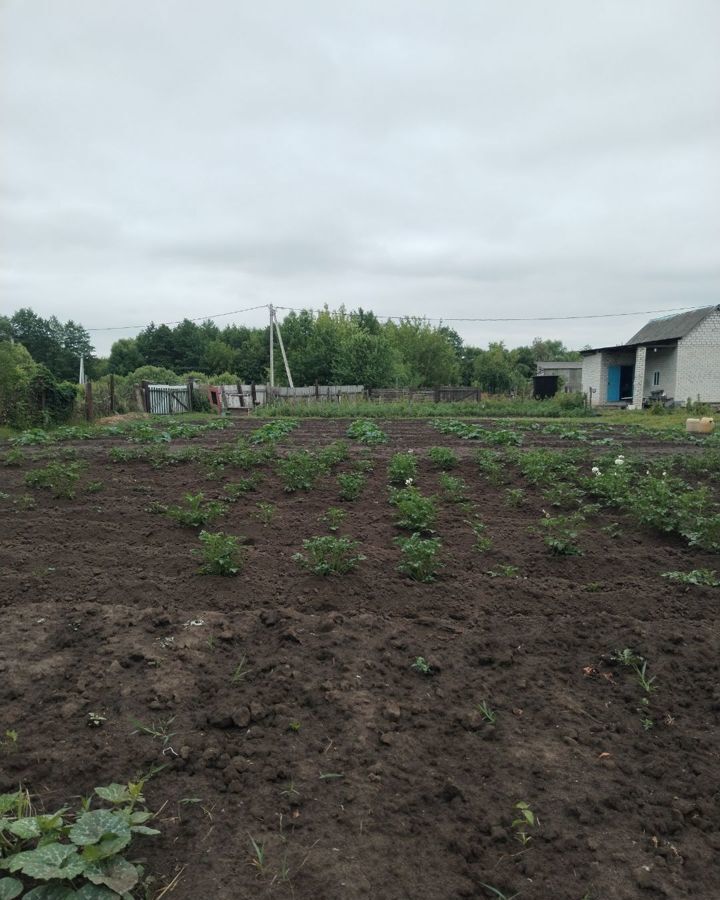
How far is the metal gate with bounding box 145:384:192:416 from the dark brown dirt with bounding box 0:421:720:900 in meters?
24.7

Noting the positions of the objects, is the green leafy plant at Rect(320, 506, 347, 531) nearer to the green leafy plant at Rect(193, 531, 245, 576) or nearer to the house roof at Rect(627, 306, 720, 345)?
the green leafy plant at Rect(193, 531, 245, 576)

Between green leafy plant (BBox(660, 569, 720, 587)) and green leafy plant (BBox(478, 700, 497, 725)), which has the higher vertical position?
green leafy plant (BBox(660, 569, 720, 587))

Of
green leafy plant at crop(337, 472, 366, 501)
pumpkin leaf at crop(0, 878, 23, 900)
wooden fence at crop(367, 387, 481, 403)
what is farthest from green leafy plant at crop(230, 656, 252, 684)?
wooden fence at crop(367, 387, 481, 403)

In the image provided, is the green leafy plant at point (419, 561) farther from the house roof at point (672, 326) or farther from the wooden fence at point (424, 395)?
the house roof at point (672, 326)

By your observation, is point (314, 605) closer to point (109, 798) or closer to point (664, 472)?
point (109, 798)

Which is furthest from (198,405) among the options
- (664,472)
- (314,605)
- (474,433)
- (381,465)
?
(314,605)

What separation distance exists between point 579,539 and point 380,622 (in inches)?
93.0

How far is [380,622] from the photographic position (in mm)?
3828

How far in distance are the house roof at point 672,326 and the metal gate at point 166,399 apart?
23.7 meters

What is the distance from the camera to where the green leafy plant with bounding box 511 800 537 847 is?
87.9 inches

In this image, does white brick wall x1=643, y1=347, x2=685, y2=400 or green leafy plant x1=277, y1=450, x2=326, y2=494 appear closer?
green leafy plant x1=277, y1=450, x2=326, y2=494

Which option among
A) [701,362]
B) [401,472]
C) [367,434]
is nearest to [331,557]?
[401,472]

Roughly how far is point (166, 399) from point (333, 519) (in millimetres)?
26137

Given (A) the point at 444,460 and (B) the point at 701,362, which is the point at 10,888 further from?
(B) the point at 701,362
